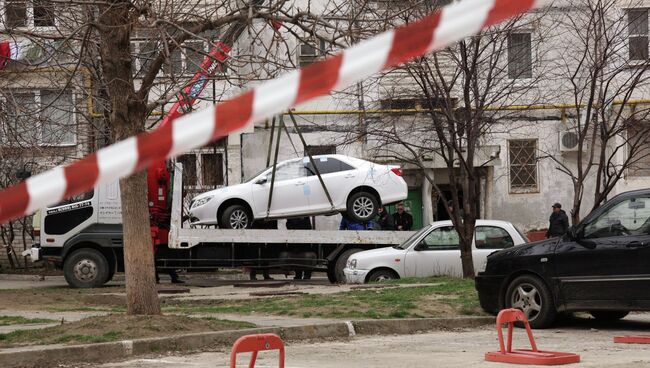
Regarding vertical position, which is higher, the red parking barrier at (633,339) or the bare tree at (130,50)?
the bare tree at (130,50)

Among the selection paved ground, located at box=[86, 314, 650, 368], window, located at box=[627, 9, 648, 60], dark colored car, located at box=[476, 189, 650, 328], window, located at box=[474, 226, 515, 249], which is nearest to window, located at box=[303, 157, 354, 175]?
window, located at box=[474, 226, 515, 249]

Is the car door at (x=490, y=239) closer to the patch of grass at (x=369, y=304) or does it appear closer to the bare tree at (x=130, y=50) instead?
the patch of grass at (x=369, y=304)

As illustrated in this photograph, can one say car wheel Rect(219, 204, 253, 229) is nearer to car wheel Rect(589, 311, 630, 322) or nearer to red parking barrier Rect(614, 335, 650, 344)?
car wheel Rect(589, 311, 630, 322)

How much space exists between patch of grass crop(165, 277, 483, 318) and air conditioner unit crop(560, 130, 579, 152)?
15.0 m

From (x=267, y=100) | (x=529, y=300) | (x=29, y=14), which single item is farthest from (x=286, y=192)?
(x=267, y=100)

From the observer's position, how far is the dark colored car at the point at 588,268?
42.4 feet

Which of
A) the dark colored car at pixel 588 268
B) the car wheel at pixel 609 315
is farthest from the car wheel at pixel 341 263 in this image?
the dark colored car at pixel 588 268

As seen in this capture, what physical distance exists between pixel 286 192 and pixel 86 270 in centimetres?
481

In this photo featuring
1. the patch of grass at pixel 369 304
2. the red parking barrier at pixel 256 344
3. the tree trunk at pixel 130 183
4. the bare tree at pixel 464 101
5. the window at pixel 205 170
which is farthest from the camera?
the window at pixel 205 170

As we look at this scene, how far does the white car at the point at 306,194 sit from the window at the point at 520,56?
3669mm

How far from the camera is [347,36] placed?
38.2 ft

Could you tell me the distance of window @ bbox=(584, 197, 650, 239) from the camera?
12953 mm

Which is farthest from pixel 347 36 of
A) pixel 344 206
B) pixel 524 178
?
pixel 524 178

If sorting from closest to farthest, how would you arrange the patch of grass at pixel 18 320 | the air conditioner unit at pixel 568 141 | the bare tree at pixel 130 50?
1. the bare tree at pixel 130 50
2. the patch of grass at pixel 18 320
3. the air conditioner unit at pixel 568 141
